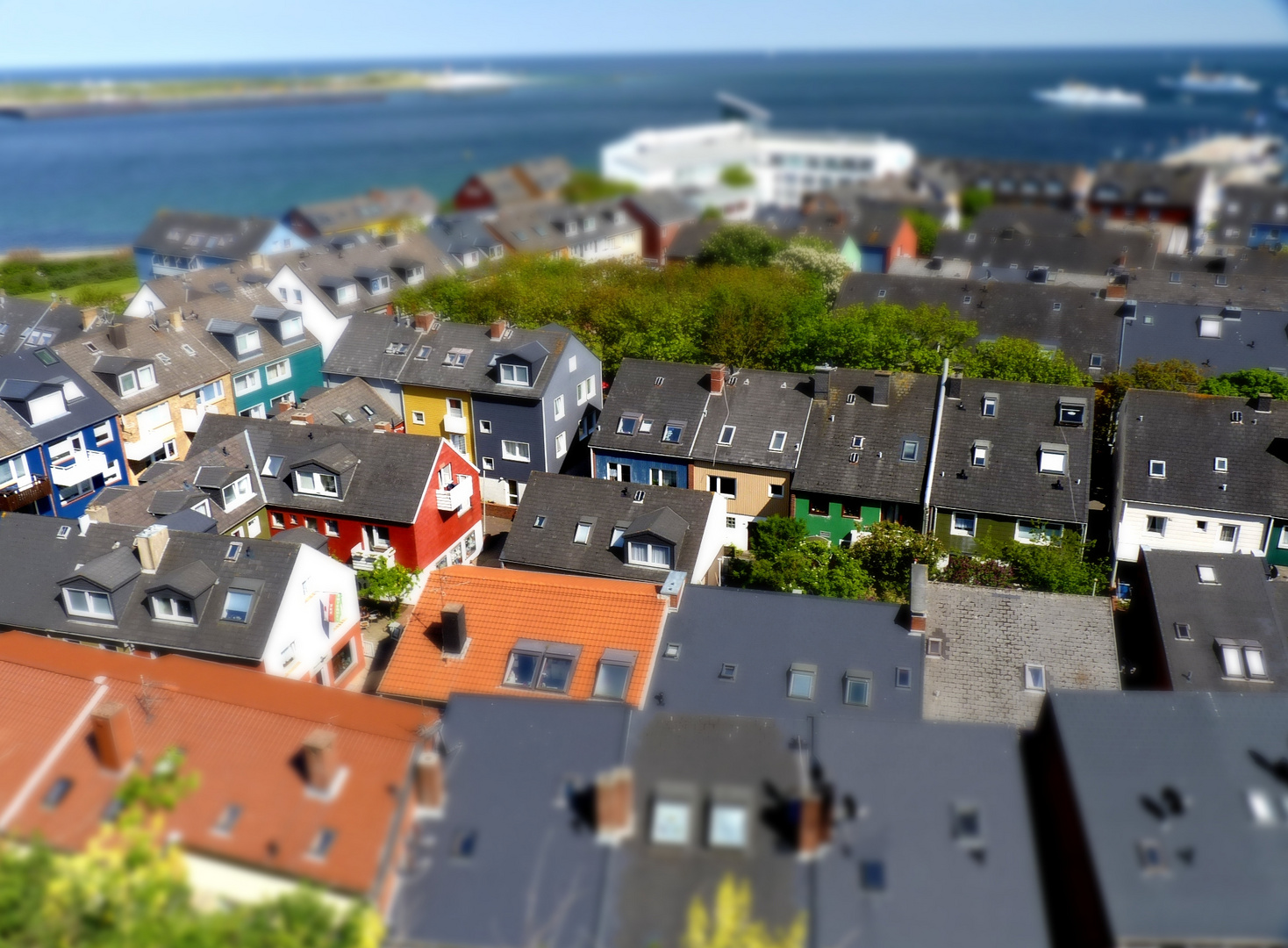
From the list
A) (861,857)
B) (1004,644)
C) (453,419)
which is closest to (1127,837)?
(861,857)

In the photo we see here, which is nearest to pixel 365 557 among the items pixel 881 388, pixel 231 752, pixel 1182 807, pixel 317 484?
pixel 317 484

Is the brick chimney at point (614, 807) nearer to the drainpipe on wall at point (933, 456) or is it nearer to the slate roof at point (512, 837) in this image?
the slate roof at point (512, 837)

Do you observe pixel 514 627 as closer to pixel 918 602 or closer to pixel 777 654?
pixel 777 654

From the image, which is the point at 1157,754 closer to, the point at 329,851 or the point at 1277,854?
the point at 1277,854

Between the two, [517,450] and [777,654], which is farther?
[517,450]

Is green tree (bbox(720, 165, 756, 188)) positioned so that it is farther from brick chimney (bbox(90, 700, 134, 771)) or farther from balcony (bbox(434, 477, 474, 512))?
brick chimney (bbox(90, 700, 134, 771))
